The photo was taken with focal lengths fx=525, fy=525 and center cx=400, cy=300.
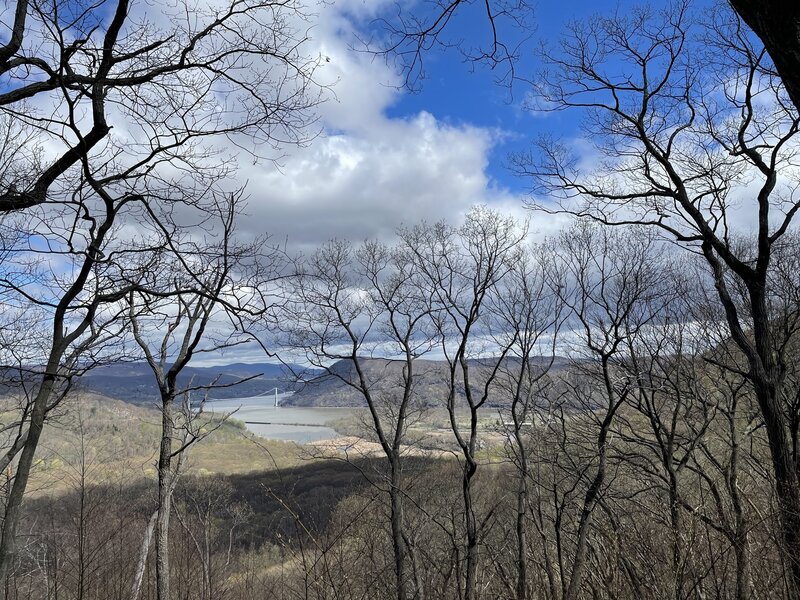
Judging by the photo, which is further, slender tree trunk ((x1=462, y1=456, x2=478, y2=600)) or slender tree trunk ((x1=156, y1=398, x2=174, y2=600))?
slender tree trunk ((x1=156, y1=398, x2=174, y2=600))

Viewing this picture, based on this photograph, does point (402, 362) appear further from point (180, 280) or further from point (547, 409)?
point (180, 280)

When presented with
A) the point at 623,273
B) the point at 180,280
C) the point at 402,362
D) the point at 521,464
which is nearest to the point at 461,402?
the point at 402,362

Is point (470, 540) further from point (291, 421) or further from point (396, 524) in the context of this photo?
point (291, 421)

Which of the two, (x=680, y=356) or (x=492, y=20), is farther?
(x=680, y=356)

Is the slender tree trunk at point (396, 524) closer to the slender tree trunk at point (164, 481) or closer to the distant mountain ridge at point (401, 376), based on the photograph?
the distant mountain ridge at point (401, 376)

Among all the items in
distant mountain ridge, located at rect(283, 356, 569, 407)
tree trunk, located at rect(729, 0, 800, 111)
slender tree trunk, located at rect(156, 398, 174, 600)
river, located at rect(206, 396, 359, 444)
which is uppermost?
tree trunk, located at rect(729, 0, 800, 111)

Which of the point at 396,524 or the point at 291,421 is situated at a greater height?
the point at 396,524

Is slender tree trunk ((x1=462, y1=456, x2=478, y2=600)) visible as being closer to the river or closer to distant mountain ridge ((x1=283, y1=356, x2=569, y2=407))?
distant mountain ridge ((x1=283, y1=356, x2=569, y2=407))

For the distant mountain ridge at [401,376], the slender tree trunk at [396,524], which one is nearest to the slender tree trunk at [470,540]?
the distant mountain ridge at [401,376]

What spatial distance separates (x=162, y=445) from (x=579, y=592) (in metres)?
7.56

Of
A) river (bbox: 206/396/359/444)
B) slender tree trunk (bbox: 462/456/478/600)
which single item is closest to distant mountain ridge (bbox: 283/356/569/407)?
slender tree trunk (bbox: 462/456/478/600)

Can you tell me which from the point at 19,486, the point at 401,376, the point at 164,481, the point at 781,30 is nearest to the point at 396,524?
the point at 401,376

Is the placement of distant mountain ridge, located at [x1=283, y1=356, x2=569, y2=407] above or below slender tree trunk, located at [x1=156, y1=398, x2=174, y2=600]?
above

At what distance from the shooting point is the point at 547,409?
13.2 m
